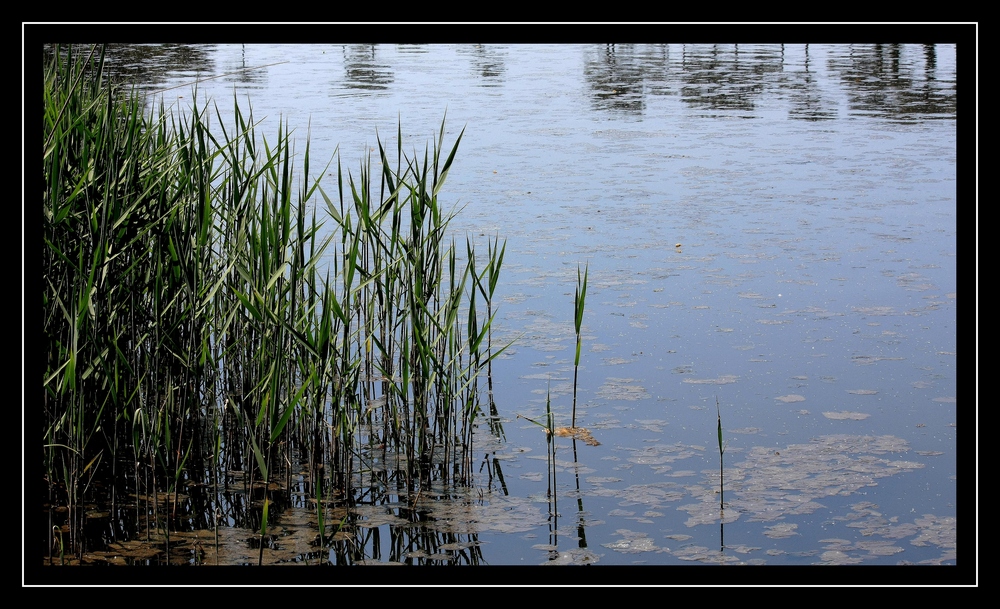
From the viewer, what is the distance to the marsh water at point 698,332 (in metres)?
3.46

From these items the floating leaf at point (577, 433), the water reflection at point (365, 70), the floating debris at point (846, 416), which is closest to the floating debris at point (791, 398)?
the floating debris at point (846, 416)

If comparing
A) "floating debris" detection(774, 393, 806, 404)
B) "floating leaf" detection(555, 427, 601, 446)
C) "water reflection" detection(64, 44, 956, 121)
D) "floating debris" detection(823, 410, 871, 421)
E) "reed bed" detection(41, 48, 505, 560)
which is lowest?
"floating leaf" detection(555, 427, 601, 446)

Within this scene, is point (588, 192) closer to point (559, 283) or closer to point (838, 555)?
point (559, 283)

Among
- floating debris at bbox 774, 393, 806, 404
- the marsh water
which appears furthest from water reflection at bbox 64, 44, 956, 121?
floating debris at bbox 774, 393, 806, 404

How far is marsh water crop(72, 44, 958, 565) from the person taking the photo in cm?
346

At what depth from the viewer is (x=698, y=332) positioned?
5270 mm

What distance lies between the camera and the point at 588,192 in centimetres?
820

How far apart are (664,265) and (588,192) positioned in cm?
199

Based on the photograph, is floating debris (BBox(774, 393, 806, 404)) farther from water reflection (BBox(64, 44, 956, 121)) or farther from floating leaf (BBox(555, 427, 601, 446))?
water reflection (BBox(64, 44, 956, 121))

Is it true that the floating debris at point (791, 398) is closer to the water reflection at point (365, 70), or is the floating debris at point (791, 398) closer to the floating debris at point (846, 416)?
the floating debris at point (846, 416)

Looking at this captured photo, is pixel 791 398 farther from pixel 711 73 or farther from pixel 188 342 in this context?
pixel 711 73
